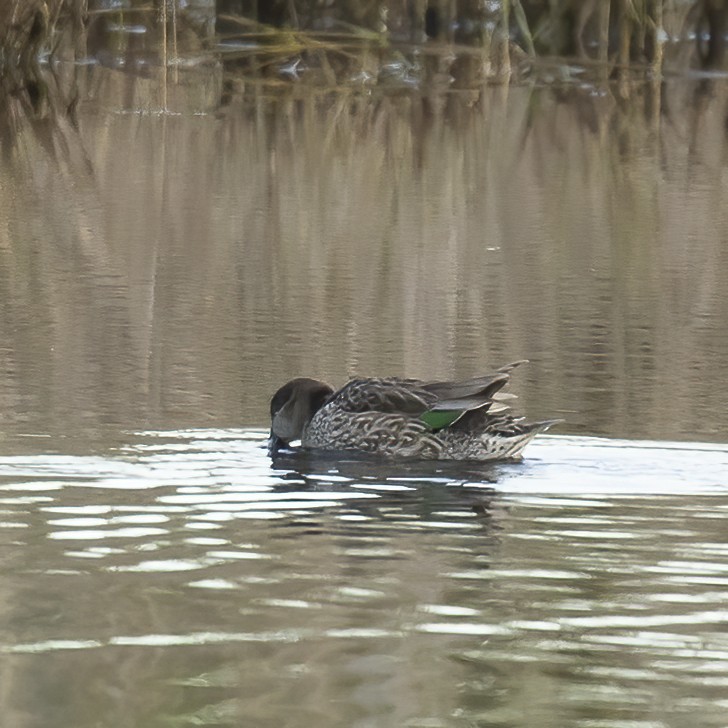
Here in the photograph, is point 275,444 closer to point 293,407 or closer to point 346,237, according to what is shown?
point 293,407

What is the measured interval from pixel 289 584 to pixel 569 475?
1910 millimetres

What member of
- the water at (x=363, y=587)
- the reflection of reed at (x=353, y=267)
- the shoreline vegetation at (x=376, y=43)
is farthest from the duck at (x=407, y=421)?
the shoreline vegetation at (x=376, y=43)

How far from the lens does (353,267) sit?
12.4m

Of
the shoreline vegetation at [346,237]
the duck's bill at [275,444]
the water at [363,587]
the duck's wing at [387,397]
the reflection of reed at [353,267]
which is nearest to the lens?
the water at [363,587]

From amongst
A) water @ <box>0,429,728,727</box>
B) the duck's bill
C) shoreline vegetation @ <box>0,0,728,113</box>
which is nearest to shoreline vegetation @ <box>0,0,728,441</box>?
shoreline vegetation @ <box>0,0,728,113</box>

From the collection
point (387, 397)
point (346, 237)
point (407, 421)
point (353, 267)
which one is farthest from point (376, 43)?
point (407, 421)

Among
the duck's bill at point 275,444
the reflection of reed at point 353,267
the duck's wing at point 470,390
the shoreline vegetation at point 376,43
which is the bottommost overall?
the duck's bill at point 275,444

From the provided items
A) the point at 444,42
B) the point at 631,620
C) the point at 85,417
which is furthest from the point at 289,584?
the point at 444,42

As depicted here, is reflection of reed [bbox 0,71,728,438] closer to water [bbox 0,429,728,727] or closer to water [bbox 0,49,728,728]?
water [bbox 0,49,728,728]

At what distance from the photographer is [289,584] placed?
587 cm

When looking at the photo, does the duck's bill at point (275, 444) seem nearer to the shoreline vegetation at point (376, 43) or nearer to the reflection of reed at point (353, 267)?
the reflection of reed at point (353, 267)

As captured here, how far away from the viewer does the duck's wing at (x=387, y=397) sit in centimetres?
826

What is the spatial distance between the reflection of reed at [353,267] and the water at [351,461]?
0.04 meters

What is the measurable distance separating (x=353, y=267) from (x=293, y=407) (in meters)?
4.14
